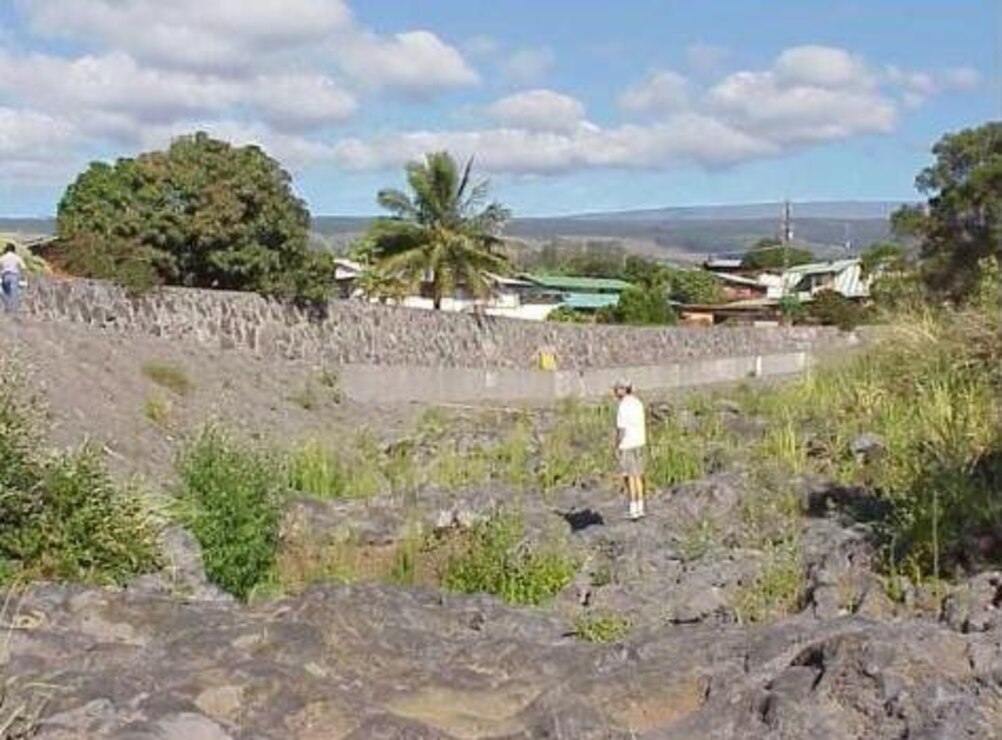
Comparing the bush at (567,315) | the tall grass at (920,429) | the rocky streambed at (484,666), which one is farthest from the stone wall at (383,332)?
the rocky streambed at (484,666)

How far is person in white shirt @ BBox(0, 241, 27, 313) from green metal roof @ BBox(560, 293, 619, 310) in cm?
4747

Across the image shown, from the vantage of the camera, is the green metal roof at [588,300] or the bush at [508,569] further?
the green metal roof at [588,300]

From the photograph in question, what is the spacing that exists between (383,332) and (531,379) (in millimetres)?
4139

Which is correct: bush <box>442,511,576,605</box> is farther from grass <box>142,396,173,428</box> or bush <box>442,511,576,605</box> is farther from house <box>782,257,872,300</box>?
house <box>782,257,872,300</box>

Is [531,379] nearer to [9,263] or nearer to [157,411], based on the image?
[157,411]

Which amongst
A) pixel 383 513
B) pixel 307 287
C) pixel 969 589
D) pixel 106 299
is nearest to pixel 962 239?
pixel 307 287

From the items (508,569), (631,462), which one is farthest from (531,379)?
(508,569)

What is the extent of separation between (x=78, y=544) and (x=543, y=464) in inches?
396

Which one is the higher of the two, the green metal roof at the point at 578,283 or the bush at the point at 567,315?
the bush at the point at 567,315

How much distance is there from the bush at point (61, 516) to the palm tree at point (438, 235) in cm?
3824

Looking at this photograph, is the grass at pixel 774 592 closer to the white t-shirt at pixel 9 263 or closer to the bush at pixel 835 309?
the white t-shirt at pixel 9 263

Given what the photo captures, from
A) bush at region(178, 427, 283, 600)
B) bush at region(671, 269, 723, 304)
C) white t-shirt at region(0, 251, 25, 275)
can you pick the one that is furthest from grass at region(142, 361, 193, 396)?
bush at region(671, 269, 723, 304)

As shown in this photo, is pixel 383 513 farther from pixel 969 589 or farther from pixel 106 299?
pixel 106 299

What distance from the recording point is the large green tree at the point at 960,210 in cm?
5538
